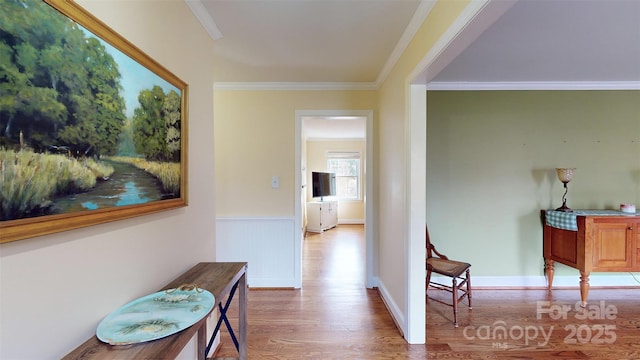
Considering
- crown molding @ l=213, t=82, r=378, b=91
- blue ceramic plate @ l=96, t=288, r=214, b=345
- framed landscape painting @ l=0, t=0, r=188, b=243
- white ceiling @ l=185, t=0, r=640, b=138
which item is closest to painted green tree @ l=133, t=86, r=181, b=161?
framed landscape painting @ l=0, t=0, r=188, b=243

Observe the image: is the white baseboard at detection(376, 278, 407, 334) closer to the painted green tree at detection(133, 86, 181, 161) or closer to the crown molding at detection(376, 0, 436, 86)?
the painted green tree at detection(133, 86, 181, 161)

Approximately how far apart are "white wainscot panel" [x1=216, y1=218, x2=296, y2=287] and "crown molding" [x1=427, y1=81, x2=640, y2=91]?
7.91 feet

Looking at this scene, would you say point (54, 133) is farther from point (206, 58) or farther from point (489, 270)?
point (489, 270)

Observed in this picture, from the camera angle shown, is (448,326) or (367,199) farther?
Result: (367,199)

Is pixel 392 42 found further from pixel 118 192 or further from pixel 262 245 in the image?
pixel 262 245

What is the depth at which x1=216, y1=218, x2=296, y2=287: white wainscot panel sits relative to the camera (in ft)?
10.1

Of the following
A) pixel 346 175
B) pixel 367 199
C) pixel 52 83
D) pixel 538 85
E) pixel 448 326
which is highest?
pixel 538 85

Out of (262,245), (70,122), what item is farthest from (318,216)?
(70,122)

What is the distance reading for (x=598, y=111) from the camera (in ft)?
9.75

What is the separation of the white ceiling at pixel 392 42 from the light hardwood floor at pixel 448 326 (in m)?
2.07

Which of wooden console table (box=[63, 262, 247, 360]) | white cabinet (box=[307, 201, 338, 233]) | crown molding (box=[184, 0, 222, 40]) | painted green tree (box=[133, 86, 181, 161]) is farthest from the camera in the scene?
white cabinet (box=[307, 201, 338, 233])

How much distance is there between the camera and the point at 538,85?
296 cm

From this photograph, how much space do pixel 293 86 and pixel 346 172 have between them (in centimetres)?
450

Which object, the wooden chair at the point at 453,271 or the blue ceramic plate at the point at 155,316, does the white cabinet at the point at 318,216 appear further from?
the blue ceramic plate at the point at 155,316
